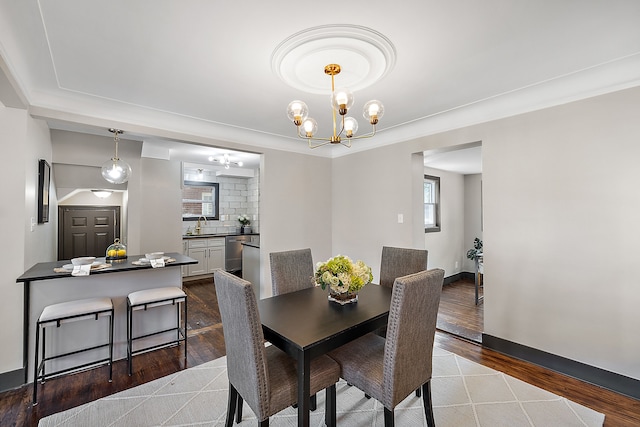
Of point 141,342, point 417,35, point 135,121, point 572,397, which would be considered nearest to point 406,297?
point 417,35

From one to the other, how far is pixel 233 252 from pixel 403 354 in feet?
16.7

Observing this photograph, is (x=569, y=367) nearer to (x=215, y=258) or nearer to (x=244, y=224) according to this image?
(x=215, y=258)

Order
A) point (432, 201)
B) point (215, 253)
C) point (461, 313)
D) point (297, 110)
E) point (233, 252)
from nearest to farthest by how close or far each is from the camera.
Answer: point (297, 110) → point (461, 313) → point (432, 201) → point (215, 253) → point (233, 252)

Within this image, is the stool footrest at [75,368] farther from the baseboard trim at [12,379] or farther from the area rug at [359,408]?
the area rug at [359,408]

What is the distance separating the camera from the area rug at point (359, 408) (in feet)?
6.13

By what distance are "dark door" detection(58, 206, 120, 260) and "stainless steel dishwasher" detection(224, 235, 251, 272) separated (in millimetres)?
1918

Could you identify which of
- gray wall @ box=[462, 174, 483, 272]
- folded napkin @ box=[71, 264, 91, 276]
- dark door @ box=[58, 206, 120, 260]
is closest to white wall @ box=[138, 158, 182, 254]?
dark door @ box=[58, 206, 120, 260]

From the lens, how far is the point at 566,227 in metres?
2.39

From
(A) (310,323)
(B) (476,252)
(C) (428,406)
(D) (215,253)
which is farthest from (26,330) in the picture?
(B) (476,252)

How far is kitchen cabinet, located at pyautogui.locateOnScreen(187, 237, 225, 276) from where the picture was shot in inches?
220

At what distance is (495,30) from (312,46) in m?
1.07

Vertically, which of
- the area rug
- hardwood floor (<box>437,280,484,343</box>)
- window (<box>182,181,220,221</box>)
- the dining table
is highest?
window (<box>182,181,220,221</box>)

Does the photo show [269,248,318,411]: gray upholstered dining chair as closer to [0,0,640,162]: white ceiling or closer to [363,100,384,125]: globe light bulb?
[363,100,384,125]: globe light bulb

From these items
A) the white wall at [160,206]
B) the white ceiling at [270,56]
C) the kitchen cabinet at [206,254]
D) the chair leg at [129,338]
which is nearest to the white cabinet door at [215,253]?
the kitchen cabinet at [206,254]
